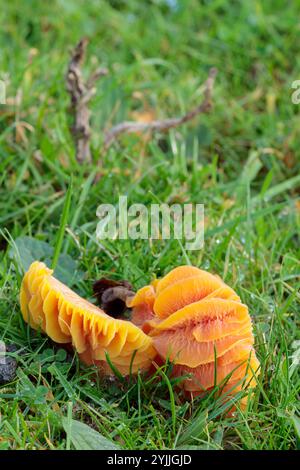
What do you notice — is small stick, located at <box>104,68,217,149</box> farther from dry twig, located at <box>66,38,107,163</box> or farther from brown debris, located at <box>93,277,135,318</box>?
brown debris, located at <box>93,277,135,318</box>

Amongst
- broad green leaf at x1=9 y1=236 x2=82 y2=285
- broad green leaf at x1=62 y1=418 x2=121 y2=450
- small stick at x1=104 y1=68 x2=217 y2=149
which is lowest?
broad green leaf at x1=62 y1=418 x2=121 y2=450

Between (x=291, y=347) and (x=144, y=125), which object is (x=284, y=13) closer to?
(x=144, y=125)

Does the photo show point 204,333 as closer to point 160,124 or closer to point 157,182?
point 157,182

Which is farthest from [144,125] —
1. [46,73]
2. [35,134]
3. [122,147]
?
[46,73]

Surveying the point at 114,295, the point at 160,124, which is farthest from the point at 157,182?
the point at 114,295

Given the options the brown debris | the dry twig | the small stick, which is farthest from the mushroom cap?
the small stick

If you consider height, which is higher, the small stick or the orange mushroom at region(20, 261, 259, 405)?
the small stick
